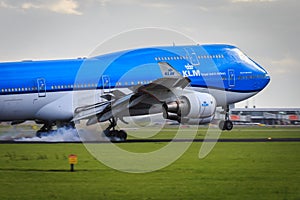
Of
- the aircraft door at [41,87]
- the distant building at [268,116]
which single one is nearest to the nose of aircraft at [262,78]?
the aircraft door at [41,87]

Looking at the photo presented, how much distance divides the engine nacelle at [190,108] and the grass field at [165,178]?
23.9 ft

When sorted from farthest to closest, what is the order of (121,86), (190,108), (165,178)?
1. (121,86)
2. (190,108)
3. (165,178)

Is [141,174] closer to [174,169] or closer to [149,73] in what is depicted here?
[174,169]

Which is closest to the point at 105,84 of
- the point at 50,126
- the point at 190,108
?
the point at 50,126

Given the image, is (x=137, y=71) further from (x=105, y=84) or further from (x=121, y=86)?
(x=105, y=84)

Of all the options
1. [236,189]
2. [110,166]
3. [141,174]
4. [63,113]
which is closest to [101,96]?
[63,113]

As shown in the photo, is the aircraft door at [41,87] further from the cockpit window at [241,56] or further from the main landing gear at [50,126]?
the cockpit window at [241,56]

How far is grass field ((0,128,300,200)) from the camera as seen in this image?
25.0m

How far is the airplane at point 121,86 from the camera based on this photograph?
49.8 m

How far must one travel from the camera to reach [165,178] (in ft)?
95.2

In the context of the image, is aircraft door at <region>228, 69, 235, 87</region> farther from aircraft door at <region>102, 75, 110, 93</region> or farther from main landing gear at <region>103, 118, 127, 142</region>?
main landing gear at <region>103, 118, 127, 142</region>

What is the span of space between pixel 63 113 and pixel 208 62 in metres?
11.3

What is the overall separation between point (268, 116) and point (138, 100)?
3730 inches

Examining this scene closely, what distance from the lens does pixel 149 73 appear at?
54188 millimetres
